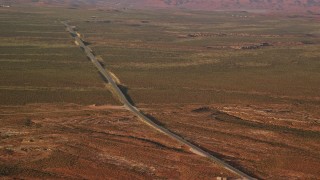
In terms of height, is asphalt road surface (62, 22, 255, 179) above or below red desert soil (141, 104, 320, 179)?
above

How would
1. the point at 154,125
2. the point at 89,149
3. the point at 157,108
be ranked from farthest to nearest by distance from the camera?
1. the point at 157,108
2. the point at 154,125
3. the point at 89,149

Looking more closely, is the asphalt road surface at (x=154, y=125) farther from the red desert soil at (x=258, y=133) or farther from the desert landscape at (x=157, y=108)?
the red desert soil at (x=258, y=133)

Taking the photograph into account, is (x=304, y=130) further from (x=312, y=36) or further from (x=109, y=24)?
(x=109, y=24)

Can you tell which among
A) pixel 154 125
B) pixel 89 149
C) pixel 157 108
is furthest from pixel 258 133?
pixel 89 149

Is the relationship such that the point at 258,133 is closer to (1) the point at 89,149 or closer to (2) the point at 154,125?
(2) the point at 154,125

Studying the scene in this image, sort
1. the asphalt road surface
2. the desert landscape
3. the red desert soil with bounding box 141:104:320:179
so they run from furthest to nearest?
the red desert soil with bounding box 141:104:320:179, the desert landscape, the asphalt road surface

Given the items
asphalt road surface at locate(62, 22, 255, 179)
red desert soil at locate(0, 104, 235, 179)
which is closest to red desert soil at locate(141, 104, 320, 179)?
asphalt road surface at locate(62, 22, 255, 179)

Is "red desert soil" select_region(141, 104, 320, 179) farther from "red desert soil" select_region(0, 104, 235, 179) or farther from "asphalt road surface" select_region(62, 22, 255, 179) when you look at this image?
"red desert soil" select_region(0, 104, 235, 179)
